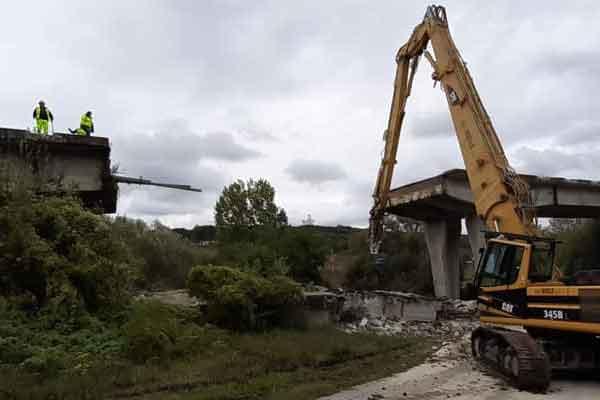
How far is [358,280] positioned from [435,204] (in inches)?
576

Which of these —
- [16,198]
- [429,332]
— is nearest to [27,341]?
[16,198]

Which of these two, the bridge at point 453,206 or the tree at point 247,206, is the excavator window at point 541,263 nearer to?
the bridge at point 453,206

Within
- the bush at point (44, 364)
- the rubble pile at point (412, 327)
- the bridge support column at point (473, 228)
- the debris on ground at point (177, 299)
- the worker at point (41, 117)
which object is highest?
the worker at point (41, 117)

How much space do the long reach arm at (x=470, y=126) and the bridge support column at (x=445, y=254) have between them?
1385 cm

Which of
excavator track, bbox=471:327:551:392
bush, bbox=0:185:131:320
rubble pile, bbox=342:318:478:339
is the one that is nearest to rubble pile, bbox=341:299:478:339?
rubble pile, bbox=342:318:478:339

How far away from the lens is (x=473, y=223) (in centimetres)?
2908

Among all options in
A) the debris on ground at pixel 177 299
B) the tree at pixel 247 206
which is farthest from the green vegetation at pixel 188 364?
the tree at pixel 247 206

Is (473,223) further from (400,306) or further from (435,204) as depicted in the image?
(400,306)

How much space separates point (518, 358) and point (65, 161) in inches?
520

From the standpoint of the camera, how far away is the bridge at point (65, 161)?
13.8 metres

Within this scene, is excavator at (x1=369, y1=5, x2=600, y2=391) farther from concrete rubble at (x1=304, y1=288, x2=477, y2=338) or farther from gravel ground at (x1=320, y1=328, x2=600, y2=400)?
concrete rubble at (x1=304, y1=288, x2=477, y2=338)

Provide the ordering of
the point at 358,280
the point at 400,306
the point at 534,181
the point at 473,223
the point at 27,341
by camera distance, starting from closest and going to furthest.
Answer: the point at 27,341 < the point at 400,306 < the point at 534,181 < the point at 473,223 < the point at 358,280

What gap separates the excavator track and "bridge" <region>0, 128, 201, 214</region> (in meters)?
9.85

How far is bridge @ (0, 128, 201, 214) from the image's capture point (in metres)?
13.8
